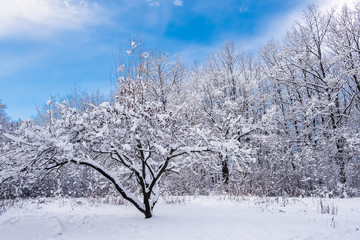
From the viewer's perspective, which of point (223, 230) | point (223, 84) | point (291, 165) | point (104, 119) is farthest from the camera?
point (223, 84)

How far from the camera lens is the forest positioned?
484 cm

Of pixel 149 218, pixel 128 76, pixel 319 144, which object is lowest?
pixel 149 218

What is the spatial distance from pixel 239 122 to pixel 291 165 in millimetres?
4398

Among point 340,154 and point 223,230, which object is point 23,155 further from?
point 340,154

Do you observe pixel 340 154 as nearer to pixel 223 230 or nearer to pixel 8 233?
pixel 223 230

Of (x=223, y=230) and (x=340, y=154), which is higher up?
(x=340, y=154)

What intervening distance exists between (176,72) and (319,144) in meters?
12.5

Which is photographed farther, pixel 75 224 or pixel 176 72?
pixel 176 72

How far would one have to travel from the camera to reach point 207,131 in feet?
19.7

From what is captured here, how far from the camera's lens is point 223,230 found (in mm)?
4496

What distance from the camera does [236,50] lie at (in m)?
19.3

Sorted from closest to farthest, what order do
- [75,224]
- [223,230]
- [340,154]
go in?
[223,230] → [75,224] → [340,154]

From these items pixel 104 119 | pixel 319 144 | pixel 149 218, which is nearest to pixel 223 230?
pixel 149 218

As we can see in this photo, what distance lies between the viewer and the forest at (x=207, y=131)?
4844 millimetres
